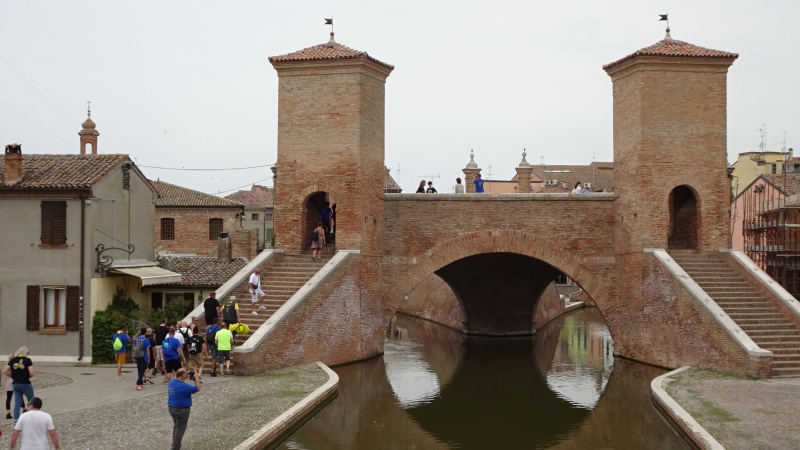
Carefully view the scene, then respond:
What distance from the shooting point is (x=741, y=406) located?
13406 mm

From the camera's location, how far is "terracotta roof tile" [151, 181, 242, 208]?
124 ft

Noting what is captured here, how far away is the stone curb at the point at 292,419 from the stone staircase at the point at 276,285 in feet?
10.9

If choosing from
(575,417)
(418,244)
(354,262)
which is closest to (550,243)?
(418,244)

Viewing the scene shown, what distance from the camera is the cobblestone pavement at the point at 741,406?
11.3 metres

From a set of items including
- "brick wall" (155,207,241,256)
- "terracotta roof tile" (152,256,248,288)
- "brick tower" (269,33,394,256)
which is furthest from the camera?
"brick wall" (155,207,241,256)

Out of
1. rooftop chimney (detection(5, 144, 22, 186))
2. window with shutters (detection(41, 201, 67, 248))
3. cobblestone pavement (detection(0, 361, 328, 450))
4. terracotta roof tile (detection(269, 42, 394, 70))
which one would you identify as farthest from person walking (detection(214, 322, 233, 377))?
terracotta roof tile (detection(269, 42, 394, 70))

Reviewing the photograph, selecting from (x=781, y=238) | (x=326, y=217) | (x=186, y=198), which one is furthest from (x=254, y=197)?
(x=781, y=238)

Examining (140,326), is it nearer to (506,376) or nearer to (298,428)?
(298,428)

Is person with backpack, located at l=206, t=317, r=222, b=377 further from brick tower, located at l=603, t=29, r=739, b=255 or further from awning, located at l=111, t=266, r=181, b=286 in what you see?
brick tower, located at l=603, t=29, r=739, b=255

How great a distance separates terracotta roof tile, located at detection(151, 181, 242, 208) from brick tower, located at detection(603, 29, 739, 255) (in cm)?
2202

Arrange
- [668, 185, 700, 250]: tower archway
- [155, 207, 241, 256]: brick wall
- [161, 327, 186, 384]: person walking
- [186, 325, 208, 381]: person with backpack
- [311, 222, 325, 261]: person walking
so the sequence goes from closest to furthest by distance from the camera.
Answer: [161, 327, 186, 384]: person walking
[186, 325, 208, 381]: person with backpack
[311, 222, 325, 261]: person walking
[668, 185, 700, 250]: tower archway
[155, 207, 241, 256]: brick wall

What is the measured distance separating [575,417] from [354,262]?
7.77m

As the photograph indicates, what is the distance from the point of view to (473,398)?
57.1ft

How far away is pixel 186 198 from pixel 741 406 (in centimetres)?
3005
